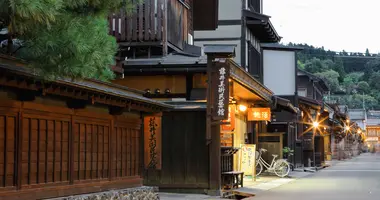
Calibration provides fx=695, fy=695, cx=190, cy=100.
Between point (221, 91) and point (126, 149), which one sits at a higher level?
point (221, 91)

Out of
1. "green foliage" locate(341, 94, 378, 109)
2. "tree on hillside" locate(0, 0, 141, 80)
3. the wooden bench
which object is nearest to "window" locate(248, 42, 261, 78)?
the wooden bench

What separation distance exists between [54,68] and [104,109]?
7.05 meters

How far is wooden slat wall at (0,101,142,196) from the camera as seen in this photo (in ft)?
43.5

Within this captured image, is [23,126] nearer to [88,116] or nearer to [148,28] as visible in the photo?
[88,116]

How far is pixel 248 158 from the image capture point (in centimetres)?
3125

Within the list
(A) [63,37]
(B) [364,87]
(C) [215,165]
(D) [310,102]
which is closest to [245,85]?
(C) [215,165]

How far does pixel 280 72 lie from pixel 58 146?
32681mm

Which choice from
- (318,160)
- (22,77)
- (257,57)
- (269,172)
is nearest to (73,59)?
(22,77)

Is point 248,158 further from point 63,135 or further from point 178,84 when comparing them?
point 63,135

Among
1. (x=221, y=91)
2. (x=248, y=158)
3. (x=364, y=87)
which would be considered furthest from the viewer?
(x=364, y=87)

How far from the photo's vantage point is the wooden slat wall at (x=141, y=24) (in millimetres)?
25359

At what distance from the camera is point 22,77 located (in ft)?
39.7

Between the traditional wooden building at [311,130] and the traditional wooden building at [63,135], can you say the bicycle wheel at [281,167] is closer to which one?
the traditional wooden building at [311,130]

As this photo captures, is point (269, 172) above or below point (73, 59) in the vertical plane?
below
